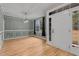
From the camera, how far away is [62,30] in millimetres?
3969

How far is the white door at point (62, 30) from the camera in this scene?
11.9 feet

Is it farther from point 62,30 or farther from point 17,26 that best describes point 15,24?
point 62,30

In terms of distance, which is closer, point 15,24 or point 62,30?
point 62,30

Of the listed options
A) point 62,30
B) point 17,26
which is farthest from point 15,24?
point 62,30

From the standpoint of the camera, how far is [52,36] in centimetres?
464

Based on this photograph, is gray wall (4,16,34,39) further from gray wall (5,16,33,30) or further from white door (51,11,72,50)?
white door (51,11,72,50)

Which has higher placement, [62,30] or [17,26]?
[17,26]

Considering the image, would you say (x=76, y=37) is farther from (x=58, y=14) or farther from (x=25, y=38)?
(x=25, y=38)

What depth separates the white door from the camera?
3.63 m

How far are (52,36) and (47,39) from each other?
12.0 inches

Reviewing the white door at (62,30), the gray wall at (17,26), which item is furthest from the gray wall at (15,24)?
the white door at (62,30)

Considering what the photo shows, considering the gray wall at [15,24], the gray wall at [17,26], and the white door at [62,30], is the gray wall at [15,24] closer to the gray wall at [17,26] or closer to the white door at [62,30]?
the gray wall at [17,26]

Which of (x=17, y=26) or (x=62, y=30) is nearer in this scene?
(x=62, y=30)

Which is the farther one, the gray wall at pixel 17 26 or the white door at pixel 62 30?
the gray wall at pixel 17 26
